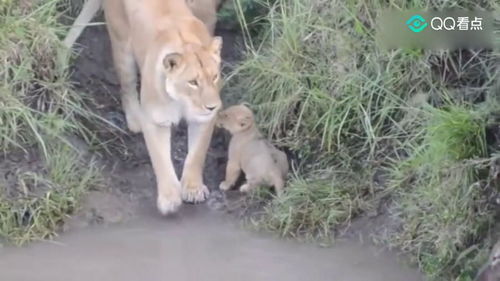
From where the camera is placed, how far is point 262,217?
6707 millimetres

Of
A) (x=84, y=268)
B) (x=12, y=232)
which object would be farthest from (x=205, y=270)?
(x=12, y=232)

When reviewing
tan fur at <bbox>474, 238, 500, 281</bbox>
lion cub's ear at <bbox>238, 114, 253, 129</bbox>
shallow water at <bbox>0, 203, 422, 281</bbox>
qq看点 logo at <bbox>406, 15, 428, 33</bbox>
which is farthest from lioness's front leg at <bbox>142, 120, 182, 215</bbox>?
tan fur at <bbox>474, 238, 500, 281</bbox>

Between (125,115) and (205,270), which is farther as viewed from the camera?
(125,115)

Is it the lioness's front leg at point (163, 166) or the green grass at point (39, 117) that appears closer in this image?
the green grass at point (39, 117)

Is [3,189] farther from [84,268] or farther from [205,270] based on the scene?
[205,270]

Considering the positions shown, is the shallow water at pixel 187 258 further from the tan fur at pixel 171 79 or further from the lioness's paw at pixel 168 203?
the tan fur at pixel 171 79

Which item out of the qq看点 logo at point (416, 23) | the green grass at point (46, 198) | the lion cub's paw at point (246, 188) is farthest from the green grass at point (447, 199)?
the green grass at point (46, 198)

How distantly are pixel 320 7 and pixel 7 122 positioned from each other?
1.76m

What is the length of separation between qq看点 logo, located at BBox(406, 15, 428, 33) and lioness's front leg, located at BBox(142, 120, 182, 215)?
135cm

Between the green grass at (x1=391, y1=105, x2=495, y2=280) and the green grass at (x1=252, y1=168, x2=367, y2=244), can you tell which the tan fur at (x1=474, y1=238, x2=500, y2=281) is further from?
the green grass at (x1=252, y1=168, x2=367, y2=244)

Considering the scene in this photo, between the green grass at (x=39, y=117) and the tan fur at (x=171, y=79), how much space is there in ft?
1.16

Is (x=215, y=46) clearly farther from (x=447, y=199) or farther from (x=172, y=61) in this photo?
(x=447, y=199)

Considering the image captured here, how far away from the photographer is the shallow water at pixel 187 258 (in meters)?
6.16

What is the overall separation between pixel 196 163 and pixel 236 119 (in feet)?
1.02
